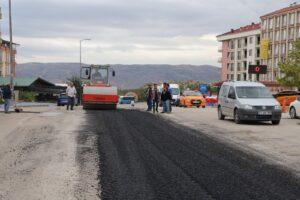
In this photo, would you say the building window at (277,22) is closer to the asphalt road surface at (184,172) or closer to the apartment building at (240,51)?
the apartment building at (240,51)

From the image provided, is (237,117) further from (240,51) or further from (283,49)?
(240,51)

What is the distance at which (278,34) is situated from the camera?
105 meters

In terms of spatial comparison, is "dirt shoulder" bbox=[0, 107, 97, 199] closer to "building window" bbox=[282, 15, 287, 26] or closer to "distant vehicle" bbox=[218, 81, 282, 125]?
"distant vehicle" bbox=[218, 81, 282, 125]

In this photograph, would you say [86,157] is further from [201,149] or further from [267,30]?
[267,30]

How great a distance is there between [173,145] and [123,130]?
4314mm

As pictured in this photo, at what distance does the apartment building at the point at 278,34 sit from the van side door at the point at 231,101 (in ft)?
245

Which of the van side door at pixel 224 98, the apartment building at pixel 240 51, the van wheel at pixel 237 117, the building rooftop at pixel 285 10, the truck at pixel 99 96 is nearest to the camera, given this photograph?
Answer: the van wheel at pixel 237 117

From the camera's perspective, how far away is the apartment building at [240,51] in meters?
116

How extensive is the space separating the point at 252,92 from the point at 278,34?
3373 inches

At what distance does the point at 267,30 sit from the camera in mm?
109938

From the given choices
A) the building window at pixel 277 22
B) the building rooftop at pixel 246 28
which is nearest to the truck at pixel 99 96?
the building window at pixel 277 22

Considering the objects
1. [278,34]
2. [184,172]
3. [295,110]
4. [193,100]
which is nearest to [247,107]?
[295,110]

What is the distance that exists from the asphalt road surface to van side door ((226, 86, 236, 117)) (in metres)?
7.73

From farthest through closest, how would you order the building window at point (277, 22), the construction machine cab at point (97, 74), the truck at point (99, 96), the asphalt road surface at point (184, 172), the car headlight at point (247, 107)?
the building window at point (277, 22)
the construction machine cab at point (97, 74)
the truck at point (99, 96)
the car headlight at point (247, 107)
the asphalt road surface at point (184, 172)
